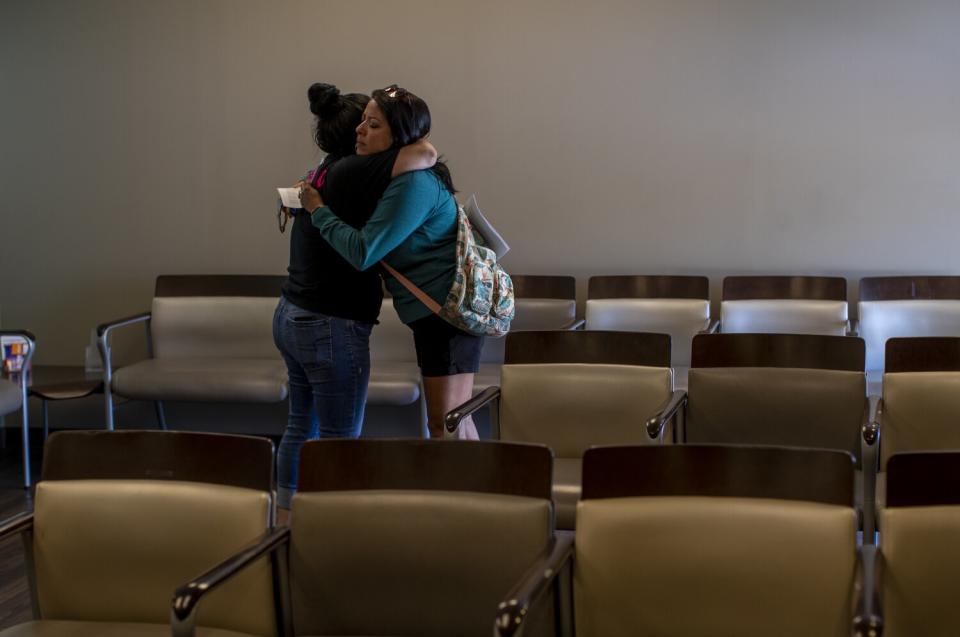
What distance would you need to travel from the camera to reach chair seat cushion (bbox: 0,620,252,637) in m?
2.35

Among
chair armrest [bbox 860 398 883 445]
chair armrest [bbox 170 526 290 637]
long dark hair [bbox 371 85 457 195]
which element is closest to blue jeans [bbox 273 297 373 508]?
long dark hair [bbox 371 85 457 195]

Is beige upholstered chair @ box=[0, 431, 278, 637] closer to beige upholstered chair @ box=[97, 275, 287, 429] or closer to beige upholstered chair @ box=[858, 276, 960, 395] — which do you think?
beige upholstered chair @ box=[97, 275, 287, 429]

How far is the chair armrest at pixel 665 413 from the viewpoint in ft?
10.7

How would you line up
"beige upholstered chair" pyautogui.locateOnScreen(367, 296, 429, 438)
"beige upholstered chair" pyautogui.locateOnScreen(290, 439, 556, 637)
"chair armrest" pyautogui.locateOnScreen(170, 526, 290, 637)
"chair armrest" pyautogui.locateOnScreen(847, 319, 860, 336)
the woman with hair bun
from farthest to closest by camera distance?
"chair armrest" pyautogui.locateOnScreen(847, 319, 860, 336) → "beige upholstered chair" pyautogui.locateOnScreen(367, 296, 429, 438) → the woman with hair bun → "beige upholstered chair" pyautogui.locateOnScreen(290, 439, 556, 637) → "chair armrest" pyautogui.locateOnScreen(170, 526, 290, 637)

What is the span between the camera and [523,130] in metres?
5.88

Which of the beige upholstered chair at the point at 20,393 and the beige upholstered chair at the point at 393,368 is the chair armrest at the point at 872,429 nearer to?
the beige upholstered chair at the point at 393,368

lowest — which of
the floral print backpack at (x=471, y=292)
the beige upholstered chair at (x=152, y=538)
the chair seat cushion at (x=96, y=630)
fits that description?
the chair seat cushion at (x=96, y=630)

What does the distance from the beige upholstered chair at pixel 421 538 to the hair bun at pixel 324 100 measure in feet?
4.34

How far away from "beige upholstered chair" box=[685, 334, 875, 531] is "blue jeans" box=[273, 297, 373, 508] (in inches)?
43.2

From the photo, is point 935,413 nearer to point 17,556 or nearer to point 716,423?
point 716,423

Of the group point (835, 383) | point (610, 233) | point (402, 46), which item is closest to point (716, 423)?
point (835, 383)

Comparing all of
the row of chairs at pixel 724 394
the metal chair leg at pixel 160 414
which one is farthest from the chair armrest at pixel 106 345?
the row of chairs at pixel 724 394

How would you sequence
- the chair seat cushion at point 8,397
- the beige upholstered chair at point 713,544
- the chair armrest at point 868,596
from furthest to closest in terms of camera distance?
1. the chair seat cushion at point 8,397
2. the beige upholstered chair at point 713,544
3. the chair armrest at point 868,596

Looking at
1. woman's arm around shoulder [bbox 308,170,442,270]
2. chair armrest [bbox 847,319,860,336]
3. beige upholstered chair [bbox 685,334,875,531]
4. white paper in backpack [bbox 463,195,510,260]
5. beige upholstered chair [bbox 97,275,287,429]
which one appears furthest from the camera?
beige upholstered chair [bbox 97,275,287,429]
